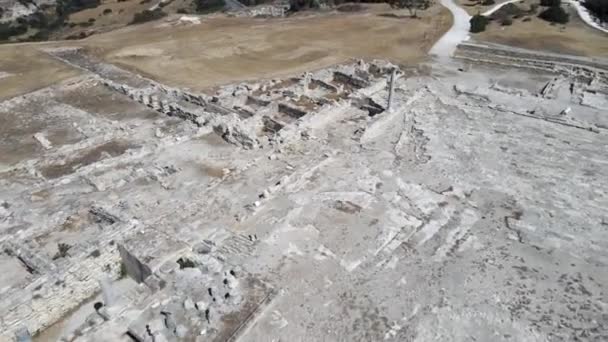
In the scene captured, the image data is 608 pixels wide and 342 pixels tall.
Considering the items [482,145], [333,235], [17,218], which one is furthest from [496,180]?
[17,218]

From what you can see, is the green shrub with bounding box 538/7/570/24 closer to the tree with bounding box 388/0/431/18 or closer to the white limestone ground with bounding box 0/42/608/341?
the tree with bounding box 388/0/431/18

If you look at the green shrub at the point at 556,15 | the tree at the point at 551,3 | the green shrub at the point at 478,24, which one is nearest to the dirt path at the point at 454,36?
the green shrub at the point at 478,24

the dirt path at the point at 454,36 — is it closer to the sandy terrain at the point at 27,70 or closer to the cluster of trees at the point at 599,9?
the cluster of trees at the point at 599,9

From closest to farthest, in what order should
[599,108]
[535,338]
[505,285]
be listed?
[535,338] → [505,285] → [599,108]

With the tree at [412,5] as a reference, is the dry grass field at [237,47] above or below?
below

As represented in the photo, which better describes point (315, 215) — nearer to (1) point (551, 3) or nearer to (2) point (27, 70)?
(2) point (27, 70)

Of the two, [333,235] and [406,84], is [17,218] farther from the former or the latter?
[406,84]
